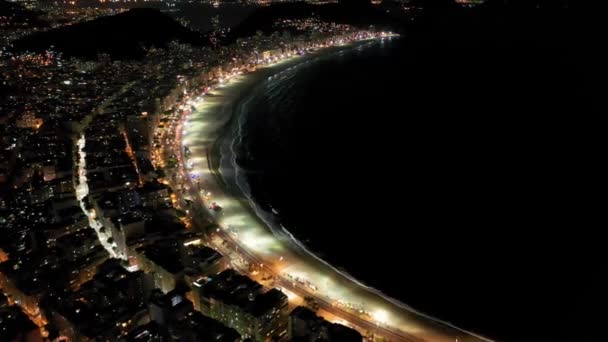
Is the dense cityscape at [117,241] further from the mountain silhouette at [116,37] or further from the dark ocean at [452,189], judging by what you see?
the mountain silhouette at [116,37]

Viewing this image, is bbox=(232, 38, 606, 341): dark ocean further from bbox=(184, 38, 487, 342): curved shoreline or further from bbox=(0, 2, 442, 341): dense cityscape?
bbox=(0, 2, 442, 341): dense cityscape

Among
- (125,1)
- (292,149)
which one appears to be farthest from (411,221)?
(125,1)

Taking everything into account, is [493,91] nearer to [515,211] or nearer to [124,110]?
[515,211]

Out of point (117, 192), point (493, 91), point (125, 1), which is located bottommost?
point (493, 91)

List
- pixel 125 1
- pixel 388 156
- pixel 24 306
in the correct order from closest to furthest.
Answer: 1. pixel 24 306
2. pixel 388 156
3. pixel 125 1

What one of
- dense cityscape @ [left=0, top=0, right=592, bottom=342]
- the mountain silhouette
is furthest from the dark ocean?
the mountain silhouette

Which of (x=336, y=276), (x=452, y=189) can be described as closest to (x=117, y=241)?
(x=336, y=276)

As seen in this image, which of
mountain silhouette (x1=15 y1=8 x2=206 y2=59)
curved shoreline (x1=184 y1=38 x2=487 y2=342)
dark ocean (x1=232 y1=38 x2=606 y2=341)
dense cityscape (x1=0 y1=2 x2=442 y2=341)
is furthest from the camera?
mountain silhouette (x1=15 y1=8 x2=206 y2=59)
